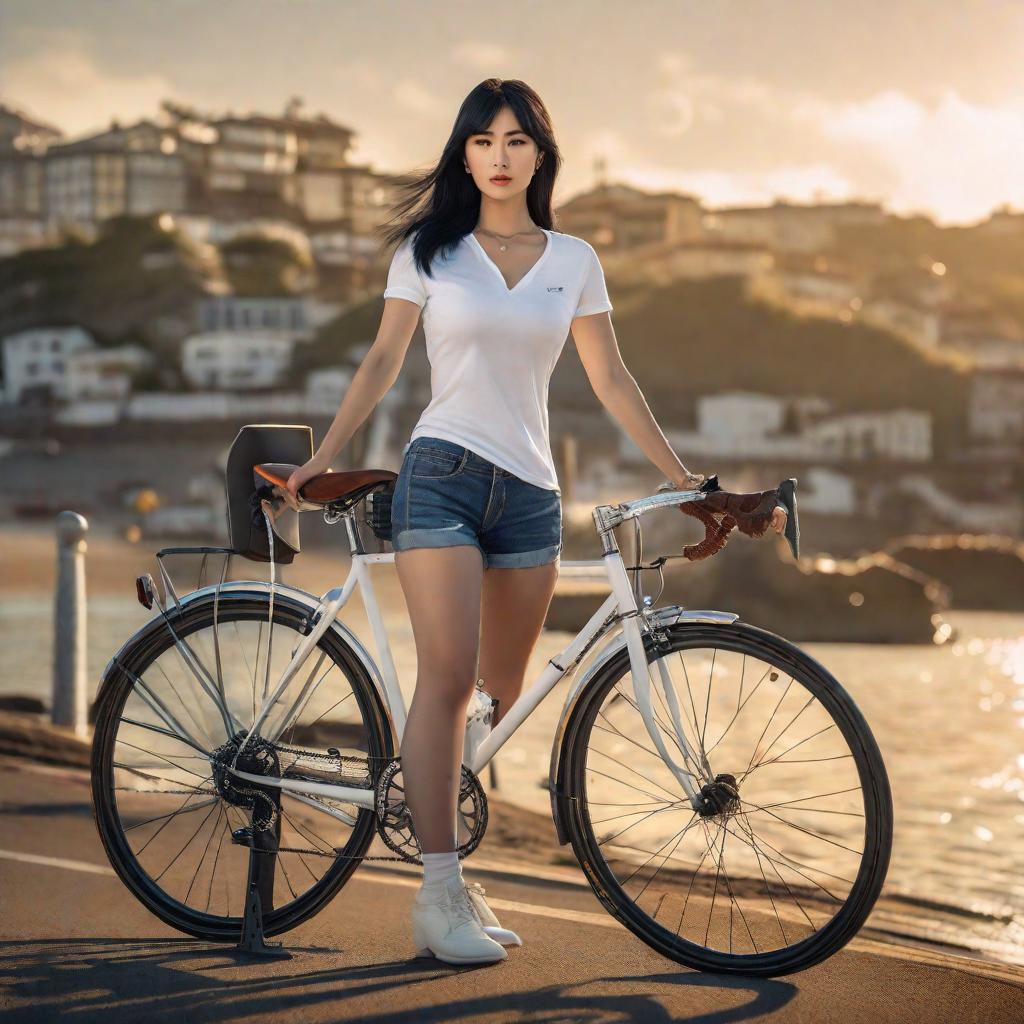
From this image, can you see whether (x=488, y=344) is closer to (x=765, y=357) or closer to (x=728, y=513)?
(x=728, y=513)

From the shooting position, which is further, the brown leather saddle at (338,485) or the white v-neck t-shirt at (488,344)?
the brown leather saddle at (338,485)

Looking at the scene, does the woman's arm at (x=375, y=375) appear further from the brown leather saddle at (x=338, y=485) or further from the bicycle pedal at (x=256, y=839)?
the bicycle pedal at (x=256, y=839)

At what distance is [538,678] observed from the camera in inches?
124

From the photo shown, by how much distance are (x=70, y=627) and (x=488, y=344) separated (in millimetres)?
4257

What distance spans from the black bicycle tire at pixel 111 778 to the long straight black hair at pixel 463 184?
0.81m

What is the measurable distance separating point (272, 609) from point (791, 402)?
62633mm

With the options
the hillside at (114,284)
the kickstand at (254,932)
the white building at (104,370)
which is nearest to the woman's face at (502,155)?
the kickstand at (254,932)

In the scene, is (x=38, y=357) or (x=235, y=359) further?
(x=38, y=357)

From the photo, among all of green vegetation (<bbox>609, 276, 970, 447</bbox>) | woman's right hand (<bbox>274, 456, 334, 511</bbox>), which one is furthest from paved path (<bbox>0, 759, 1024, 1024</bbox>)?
green vegetation (<bbox>609, 276, 970, 447</bbox>)

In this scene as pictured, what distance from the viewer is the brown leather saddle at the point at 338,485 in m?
3.10

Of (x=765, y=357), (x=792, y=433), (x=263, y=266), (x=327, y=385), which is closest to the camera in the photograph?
(x=327, y=385)

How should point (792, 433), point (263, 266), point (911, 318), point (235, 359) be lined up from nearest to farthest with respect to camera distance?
1. point (792, 433)
2. point (235, 359)
3. point (263, 266)
4. point (911, 318)

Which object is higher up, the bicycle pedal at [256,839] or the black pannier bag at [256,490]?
the black pannier bag at [256,490]

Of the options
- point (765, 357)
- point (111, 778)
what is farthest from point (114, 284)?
point (111, 778)
